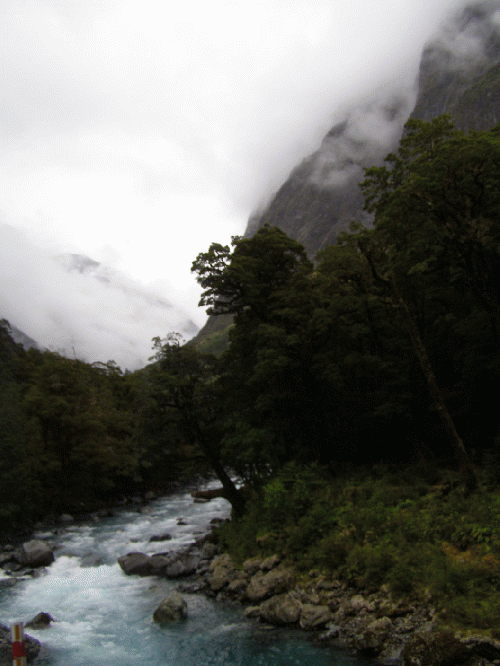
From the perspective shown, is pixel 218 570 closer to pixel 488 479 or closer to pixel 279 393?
pixel 279 393

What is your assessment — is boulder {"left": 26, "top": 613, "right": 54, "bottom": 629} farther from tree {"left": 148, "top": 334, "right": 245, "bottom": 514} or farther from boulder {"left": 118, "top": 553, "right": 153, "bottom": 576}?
tree {"left": 148, "top": 334, "right": 245, "bottom": 514}

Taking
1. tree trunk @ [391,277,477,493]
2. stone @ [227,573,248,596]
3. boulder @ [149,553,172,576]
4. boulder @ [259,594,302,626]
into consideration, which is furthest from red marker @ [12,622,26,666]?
boulder @ [149,553,172,576]

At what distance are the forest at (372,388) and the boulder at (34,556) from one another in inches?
292

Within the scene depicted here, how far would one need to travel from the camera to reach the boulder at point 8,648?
10.6 meters

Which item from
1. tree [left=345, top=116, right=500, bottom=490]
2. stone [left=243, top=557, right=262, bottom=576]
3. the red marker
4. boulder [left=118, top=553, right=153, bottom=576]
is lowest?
boulder [left=118, top=553, right=153, bottom=576]

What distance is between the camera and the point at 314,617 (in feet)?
39.2

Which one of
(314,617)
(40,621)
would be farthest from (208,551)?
(314,617)

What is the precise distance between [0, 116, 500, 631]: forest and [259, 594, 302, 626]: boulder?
1.71m

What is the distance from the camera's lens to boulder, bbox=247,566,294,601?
46.8 feet

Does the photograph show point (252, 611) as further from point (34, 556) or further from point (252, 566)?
point (34, 556)

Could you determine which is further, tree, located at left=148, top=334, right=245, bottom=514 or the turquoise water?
tree, located at left=148, top=334, right=245, bottom=514

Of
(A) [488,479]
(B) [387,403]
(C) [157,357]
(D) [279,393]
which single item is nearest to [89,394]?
(C) [157,357]

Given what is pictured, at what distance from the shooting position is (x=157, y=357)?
2339 cm

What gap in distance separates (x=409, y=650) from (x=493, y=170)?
14.8 m
